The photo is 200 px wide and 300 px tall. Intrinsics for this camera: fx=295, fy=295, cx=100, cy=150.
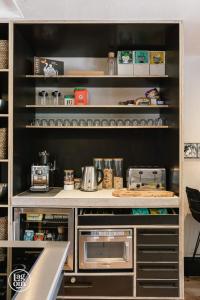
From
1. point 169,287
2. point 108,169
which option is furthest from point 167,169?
point 169,287

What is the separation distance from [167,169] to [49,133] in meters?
1.32

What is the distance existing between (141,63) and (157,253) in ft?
5.94

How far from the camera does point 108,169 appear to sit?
3.13m

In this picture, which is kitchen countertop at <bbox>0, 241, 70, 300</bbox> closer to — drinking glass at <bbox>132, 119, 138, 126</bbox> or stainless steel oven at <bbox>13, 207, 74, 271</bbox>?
stainless steel oven at <bbox>13, 207, 74, 271</bbox>

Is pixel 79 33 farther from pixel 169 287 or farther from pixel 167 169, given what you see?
pixel 169 287

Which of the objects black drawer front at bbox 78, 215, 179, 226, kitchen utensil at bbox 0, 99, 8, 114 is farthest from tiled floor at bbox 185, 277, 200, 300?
kitchen utensil at bbox 0, 99, 8, 114

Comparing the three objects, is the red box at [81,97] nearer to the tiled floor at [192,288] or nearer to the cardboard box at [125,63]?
the cardboard box at [125,63]

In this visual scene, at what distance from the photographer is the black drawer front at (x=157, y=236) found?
8.21ft

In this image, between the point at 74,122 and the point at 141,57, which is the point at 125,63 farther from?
the point at 74,122

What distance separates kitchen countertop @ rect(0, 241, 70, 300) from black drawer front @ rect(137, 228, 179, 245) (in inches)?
53.0

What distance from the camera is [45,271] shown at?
974 mm

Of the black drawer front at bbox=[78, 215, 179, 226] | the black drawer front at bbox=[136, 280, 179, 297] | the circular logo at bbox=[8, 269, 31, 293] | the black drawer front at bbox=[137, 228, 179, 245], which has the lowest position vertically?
the black drawer front at bbox=[136, 280, 179, 297]

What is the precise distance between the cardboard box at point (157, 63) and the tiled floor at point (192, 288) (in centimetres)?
219

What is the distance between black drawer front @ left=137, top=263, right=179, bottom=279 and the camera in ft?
8.20
